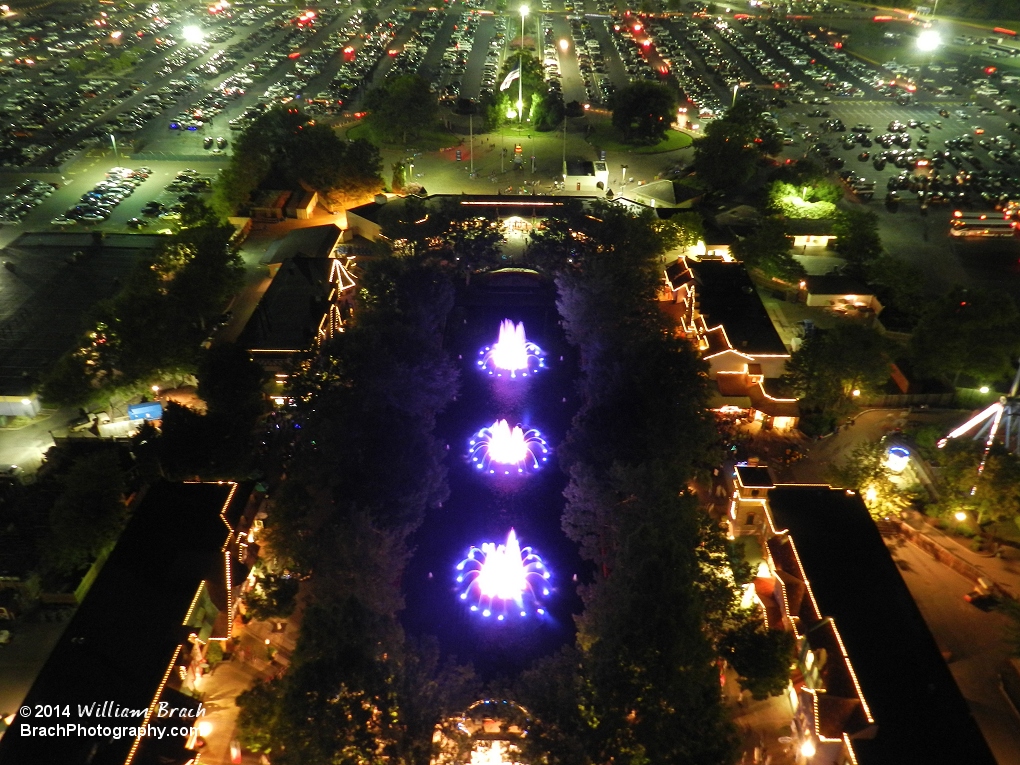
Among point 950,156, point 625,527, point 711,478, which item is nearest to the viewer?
point 625,527

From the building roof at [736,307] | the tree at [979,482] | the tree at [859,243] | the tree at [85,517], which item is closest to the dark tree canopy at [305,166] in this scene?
the building roof at [736,307]

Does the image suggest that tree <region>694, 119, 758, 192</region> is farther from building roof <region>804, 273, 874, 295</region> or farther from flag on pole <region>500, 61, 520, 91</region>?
flag on pole <region>500, 61, 520, 91</region>

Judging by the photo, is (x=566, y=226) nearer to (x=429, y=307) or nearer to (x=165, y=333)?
(x=429, y=307)

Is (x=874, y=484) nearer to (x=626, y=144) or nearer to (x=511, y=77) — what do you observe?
(x=626, y=144)

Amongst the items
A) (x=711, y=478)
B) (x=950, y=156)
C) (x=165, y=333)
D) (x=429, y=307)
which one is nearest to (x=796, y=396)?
(x=711, y=478)

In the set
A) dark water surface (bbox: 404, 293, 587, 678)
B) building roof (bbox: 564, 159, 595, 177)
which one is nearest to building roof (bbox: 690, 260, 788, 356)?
dark water surface (bbox: 404, 293, 587, 678)

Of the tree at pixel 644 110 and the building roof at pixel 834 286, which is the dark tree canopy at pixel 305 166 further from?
the building roof at pixel 834 286

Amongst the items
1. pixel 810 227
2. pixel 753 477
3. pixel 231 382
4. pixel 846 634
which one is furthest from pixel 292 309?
pixel 810 227
